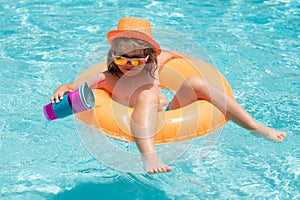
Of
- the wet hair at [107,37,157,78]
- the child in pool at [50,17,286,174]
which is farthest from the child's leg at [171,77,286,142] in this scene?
the wet hair at [107,37,157,78]

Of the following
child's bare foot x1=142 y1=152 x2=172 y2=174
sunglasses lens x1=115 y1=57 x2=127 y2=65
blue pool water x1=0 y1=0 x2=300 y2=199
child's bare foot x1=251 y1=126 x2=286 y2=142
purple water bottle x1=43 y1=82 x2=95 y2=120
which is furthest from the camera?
blue pool water x1=0 y1=0 x2=300 y2=199

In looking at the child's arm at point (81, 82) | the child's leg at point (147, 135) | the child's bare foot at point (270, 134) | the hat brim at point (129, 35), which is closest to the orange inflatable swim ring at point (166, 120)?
the child's leg at point (147, 135)

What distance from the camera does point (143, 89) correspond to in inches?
157

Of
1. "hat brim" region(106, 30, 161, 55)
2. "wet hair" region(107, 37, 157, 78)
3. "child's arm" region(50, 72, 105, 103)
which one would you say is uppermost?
"hat brim" region(106, 30, 161, 55)

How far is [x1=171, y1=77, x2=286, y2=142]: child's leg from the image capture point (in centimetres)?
379

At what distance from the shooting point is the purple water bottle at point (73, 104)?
332 cm

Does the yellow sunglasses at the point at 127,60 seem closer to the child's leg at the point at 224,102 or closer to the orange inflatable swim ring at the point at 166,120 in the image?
the orange inflatable swim ring at the point at 166,120

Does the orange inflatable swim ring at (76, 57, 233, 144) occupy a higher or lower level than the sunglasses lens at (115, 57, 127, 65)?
lower

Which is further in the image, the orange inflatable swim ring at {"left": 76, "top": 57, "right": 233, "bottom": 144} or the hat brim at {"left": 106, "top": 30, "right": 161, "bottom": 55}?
the hat brim at {"left": 106, "top": 30, "right": 161, "bottom": 55}

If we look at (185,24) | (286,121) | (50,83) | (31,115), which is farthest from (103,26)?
(286,121)

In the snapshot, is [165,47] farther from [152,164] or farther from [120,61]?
[152,164]

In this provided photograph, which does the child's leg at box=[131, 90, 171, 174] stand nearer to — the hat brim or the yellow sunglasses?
the yellow sunglasses

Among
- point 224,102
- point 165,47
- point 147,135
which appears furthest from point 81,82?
point 165,47

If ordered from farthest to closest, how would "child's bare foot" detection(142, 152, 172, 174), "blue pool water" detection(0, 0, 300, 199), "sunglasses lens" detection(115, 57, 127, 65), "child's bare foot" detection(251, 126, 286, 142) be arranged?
"blue pool water" detection(0, 0, 300, 199) → "child's bare foot" detection(251, 126, 286, 142) → "sunglasses lens" detection(115, 57, 127, 65) → "child's bare foot" detection(142, 152, 172, 174)
